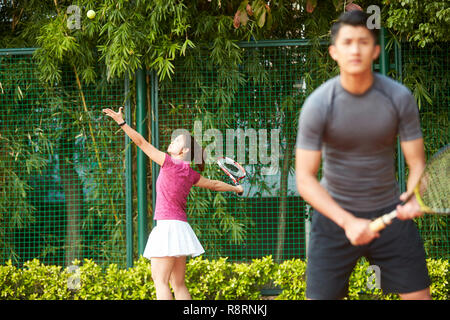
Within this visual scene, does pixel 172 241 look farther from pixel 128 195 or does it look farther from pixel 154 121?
pixel 154 121

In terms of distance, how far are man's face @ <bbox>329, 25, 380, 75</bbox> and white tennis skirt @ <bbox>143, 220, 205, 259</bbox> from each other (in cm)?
199

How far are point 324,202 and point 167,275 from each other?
1.92m

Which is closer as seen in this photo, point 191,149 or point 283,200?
point 191,149

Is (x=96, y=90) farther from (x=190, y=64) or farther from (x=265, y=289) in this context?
(x=265, y=289)

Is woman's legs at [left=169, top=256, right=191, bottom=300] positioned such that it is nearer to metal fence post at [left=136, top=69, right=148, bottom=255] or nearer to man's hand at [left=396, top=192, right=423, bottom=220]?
metal fence post at [left=136, top=69, right=148, bottom=255]

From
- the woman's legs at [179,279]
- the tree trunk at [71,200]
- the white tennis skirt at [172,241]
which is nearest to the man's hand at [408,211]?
the white tennis skirt at [172,241]

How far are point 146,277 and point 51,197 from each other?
4.57ft

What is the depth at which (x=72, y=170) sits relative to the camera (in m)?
5.39

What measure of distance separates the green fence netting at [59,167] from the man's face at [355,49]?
3250 mm

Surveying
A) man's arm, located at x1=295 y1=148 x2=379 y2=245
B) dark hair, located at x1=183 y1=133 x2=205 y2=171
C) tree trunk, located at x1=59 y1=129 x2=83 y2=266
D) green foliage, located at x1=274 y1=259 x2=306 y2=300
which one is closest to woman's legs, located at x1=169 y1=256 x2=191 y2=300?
dark hair, located at x1=183 y1=133 x2=205 y2=171

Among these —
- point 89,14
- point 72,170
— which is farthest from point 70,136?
point 89,14

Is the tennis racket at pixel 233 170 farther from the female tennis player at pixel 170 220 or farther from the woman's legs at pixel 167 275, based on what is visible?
the woman's legs at pixel 167 275

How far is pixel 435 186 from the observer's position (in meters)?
2.43

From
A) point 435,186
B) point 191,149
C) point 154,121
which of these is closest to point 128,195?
point 154,121
